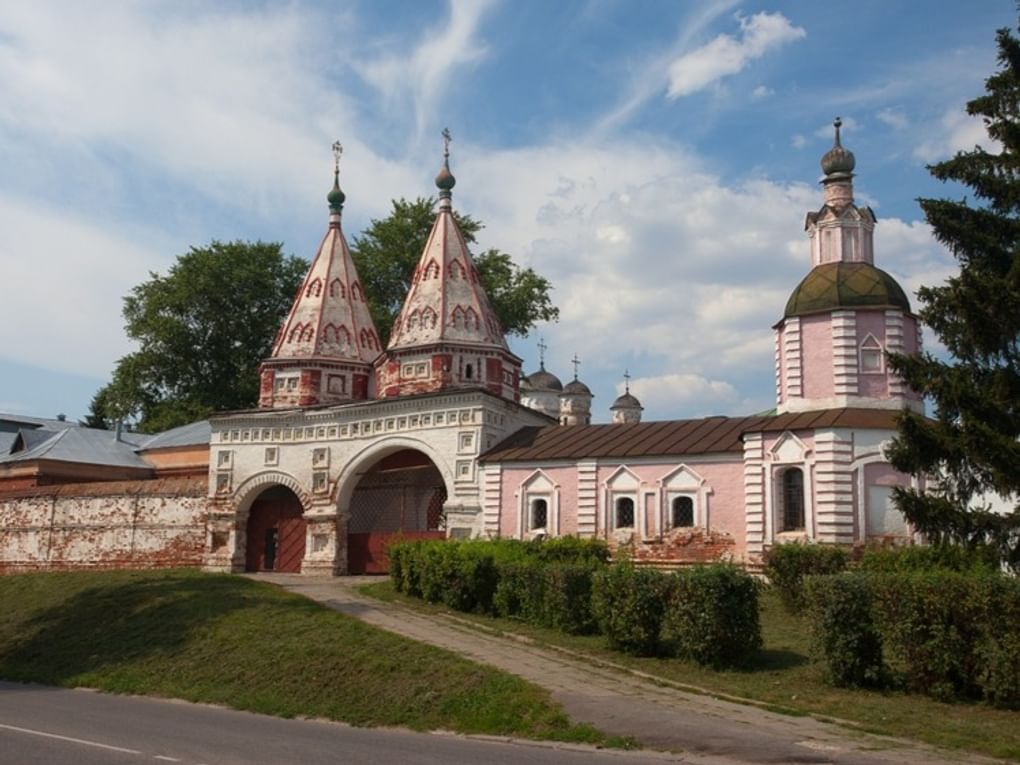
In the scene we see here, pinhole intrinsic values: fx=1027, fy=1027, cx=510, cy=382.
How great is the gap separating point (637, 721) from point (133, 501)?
23.1 metres

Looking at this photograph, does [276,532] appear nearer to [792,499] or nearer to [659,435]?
[659,435]

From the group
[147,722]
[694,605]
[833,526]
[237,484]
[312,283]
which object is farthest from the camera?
[312,283]

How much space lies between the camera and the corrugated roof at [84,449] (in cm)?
3572

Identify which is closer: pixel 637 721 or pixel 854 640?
pixel 637 721

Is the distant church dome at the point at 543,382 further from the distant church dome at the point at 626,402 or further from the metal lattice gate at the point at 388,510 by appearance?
the metal lattice gate at the point at 388,510

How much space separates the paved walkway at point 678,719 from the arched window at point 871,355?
10.9m

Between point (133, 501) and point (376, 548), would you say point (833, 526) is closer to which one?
point (376, 548)

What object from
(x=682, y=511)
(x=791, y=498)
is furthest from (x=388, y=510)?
(x=791, y=498)

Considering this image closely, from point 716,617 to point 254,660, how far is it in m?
6.44

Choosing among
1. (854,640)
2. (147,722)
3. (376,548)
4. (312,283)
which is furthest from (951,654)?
(312,283)

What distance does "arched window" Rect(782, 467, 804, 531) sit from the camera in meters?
21.3

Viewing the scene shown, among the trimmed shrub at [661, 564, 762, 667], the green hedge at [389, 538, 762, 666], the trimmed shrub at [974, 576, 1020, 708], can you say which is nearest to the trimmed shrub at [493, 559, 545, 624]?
the green hedge at [389, 538, 762, 666]

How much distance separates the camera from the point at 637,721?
10109mm

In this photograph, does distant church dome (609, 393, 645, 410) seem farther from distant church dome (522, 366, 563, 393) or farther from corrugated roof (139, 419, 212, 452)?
corrugated roof (139, 419, 212, 452)
